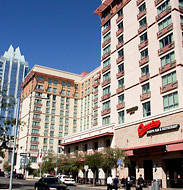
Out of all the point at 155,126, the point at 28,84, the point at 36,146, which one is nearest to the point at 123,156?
the point at 155,126

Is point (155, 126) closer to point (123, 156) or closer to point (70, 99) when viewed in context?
point (123, 156)

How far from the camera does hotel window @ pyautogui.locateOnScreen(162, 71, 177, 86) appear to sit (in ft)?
126

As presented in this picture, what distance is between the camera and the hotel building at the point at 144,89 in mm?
36469

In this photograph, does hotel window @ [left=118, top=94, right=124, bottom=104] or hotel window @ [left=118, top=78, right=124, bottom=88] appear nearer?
hotel window @ [left=118, top=94, right=124, bottom=104]

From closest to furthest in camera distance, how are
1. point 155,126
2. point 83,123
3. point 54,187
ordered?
point 54,187
point 155,126
point 83,123

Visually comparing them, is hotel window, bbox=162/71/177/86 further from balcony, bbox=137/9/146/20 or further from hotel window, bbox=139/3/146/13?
hotel window, bbox=139/3/146/13

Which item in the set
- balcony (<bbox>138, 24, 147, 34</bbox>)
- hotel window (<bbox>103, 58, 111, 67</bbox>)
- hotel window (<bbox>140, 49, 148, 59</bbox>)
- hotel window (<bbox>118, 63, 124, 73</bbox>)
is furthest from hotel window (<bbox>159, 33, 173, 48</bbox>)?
hotel window (<bbox>103, 58, 111, 67</bbox>)

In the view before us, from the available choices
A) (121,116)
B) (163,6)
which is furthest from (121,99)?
(163,6)

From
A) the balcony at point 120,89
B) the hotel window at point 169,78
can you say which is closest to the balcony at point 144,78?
the hotel window at point 169,78

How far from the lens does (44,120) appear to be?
298 ft

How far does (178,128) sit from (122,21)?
27.5 m

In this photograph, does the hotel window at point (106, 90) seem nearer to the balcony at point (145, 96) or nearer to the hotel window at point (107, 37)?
the hotel window at point (107, 37)

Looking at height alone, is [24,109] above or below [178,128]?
above

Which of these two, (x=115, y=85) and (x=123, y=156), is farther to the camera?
(x=115, y=85)
